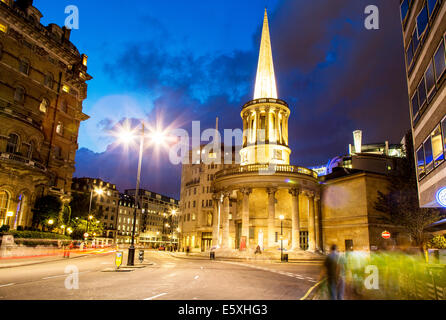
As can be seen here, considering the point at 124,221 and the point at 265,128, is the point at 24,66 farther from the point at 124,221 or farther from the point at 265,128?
the point at 124,221

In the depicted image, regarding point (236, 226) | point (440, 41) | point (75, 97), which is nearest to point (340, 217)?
point (236, 226)

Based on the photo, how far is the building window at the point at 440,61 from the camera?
16625 mm

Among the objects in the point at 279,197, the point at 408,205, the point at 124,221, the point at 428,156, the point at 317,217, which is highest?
the point at 279,197

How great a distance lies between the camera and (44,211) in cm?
4116

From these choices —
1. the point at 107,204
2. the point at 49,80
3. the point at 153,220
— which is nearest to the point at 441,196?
the point at 49,80

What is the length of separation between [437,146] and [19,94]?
46.6m

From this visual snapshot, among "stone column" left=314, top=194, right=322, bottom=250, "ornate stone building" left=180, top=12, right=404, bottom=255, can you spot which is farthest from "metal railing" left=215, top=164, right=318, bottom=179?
"stone column" left=314, top=194, right=322, bottom=250

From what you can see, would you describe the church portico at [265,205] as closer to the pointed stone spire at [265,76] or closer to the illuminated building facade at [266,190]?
the illuminated building facade at [266,190]

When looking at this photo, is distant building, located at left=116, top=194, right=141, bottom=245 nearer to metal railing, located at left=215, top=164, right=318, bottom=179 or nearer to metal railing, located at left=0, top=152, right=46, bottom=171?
metal railing, located at left=215, top=164, right=318, bottom=179

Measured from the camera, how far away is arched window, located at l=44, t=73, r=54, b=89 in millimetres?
47375

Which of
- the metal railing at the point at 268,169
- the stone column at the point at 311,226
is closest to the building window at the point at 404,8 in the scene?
the metal railing at the point at 268,169

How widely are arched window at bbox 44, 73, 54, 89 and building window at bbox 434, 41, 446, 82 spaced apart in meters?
47.9

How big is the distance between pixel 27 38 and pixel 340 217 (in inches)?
2002

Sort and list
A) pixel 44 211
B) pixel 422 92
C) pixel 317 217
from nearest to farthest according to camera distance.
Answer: pixel 422 92 → pixel 44 211 → pixel 317 217
